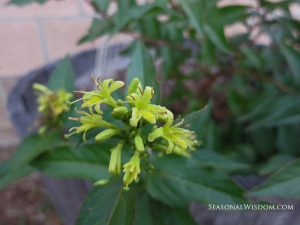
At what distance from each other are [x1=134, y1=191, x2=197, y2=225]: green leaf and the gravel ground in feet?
3.72

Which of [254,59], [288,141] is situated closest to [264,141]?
[288,141]

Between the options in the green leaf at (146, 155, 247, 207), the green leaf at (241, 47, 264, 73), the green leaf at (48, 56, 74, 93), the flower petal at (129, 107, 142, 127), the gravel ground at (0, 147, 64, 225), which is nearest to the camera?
the flower petal at (129, 107, 142, 127)

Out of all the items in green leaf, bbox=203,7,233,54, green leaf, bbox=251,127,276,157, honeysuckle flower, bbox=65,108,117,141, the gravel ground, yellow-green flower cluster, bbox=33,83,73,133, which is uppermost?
green leaf, bbox=203,7,233,54

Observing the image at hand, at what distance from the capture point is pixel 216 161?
64cm

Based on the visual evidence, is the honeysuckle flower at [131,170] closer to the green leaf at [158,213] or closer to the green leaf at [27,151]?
the green leaf at [158,213]

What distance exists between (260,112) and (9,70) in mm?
1596

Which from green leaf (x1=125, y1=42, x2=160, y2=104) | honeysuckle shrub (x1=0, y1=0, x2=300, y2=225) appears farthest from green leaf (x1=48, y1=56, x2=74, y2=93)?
green leaf (x1=125, y1=42, x2=160, y2=104)

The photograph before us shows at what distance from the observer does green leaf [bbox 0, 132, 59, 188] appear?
593 millimetres

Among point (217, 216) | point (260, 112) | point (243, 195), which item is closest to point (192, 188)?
Answer: point (243, 195)

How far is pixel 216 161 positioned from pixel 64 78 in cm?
53

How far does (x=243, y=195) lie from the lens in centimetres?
44

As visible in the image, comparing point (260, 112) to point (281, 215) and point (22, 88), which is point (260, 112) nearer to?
point (281, 215)

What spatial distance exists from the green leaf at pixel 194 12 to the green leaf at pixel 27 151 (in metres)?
0.48

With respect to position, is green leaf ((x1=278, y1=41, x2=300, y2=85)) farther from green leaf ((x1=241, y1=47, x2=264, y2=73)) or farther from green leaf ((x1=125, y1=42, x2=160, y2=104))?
green leaf ((x1=125, y1=42, x2=160, y2=104))
